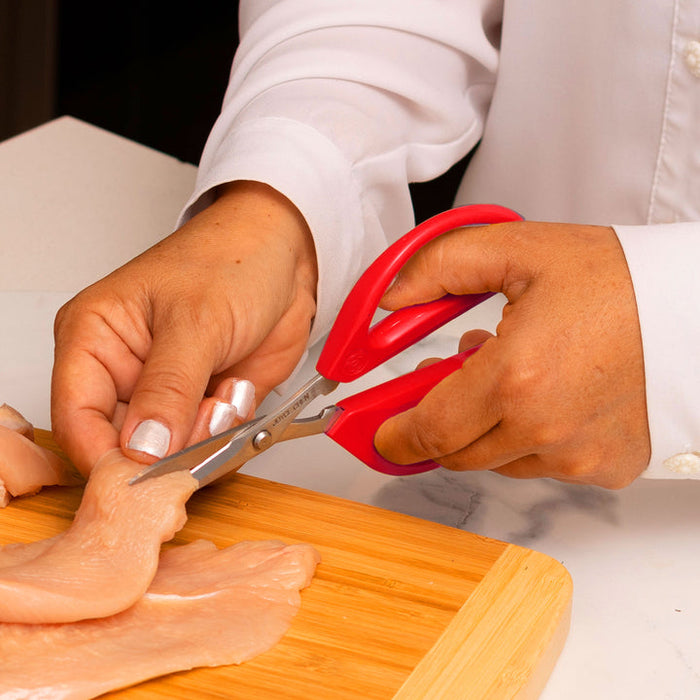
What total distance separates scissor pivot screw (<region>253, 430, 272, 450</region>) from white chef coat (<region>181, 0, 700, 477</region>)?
1.26 feet

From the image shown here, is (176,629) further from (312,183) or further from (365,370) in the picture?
(312,183)

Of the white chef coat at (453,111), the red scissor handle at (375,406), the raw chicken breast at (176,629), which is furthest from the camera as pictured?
the white chef coat at (453,111)

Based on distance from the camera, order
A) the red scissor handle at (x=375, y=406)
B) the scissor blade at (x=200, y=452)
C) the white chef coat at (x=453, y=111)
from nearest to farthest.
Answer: the scissor blade at (x=200, y=452) → the red scissor handle at (x=375, y=406) → the white chef coat at (x=453, y=111)

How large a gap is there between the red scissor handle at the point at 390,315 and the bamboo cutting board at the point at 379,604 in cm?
19

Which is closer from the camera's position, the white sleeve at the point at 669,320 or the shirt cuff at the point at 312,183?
the white sleeve at the point at 669,320

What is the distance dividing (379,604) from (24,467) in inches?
18.6

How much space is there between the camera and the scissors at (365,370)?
4.05ft

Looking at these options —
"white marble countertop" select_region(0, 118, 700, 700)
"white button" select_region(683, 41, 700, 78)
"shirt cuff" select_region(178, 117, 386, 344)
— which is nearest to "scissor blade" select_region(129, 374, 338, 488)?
"white marble countertop" select_region(0, 118, 700, 700)

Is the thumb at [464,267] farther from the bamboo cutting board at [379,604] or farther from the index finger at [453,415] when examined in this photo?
the bamboo cutting board at [379,604]

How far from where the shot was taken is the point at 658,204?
1.73 metres

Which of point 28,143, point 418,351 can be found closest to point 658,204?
point 418,351

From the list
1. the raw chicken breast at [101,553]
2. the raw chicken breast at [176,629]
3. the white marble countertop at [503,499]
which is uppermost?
the raw chicken breast at [101,553]

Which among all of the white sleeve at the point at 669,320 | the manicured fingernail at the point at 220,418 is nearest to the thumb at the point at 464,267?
the white sleeve at the point at 669,320

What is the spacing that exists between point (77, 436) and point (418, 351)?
683mm
